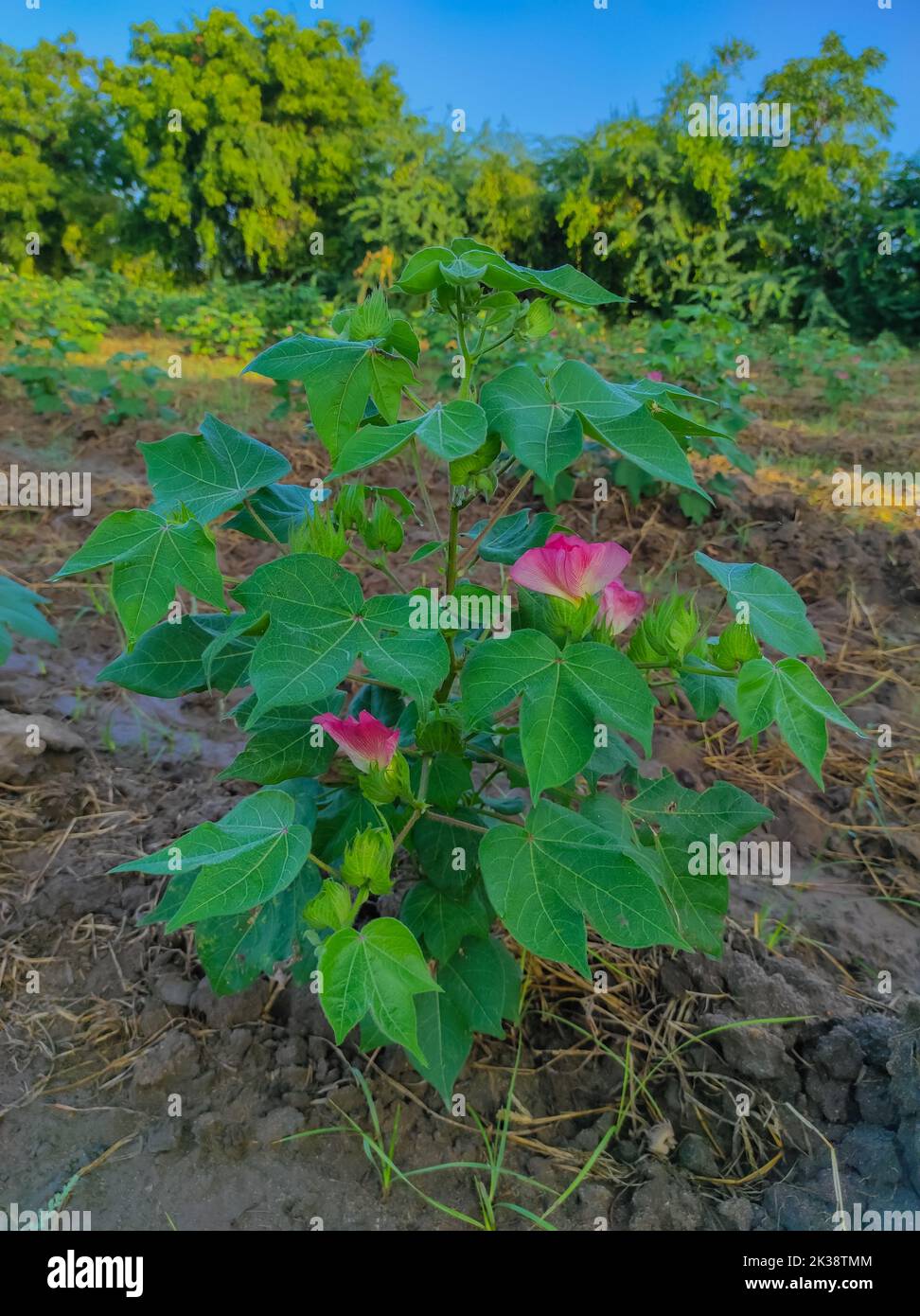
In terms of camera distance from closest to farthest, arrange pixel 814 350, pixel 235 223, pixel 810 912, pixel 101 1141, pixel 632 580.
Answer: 1. pixel 101 1141
2. pixel 810 912
3. pixel 632 580
4. pixel 814 350
5. pixel 235 223

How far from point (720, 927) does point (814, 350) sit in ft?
22.3

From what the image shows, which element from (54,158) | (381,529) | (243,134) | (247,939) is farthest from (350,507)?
(54,158)

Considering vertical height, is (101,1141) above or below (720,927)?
below

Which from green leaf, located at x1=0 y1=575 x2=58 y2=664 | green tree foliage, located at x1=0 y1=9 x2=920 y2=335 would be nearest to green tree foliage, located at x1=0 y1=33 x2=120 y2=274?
green tree foliage, located at x1=0 y1=9 x2=920 y2=335

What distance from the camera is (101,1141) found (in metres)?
1.18

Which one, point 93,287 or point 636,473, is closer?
point 636,473

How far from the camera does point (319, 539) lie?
919 mm

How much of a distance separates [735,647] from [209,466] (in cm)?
63

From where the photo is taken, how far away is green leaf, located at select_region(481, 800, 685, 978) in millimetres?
837

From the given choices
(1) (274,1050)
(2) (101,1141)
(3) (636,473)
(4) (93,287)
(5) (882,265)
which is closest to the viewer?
(2) (101,1141)

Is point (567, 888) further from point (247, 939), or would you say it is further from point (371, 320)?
point (371, 320)

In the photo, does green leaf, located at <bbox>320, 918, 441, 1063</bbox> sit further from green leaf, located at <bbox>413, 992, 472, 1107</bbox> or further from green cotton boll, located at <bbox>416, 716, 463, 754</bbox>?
green leaf, located at <bbox>413, 992, 472, 1107</bbox>

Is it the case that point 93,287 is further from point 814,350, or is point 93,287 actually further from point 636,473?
point 636,473
